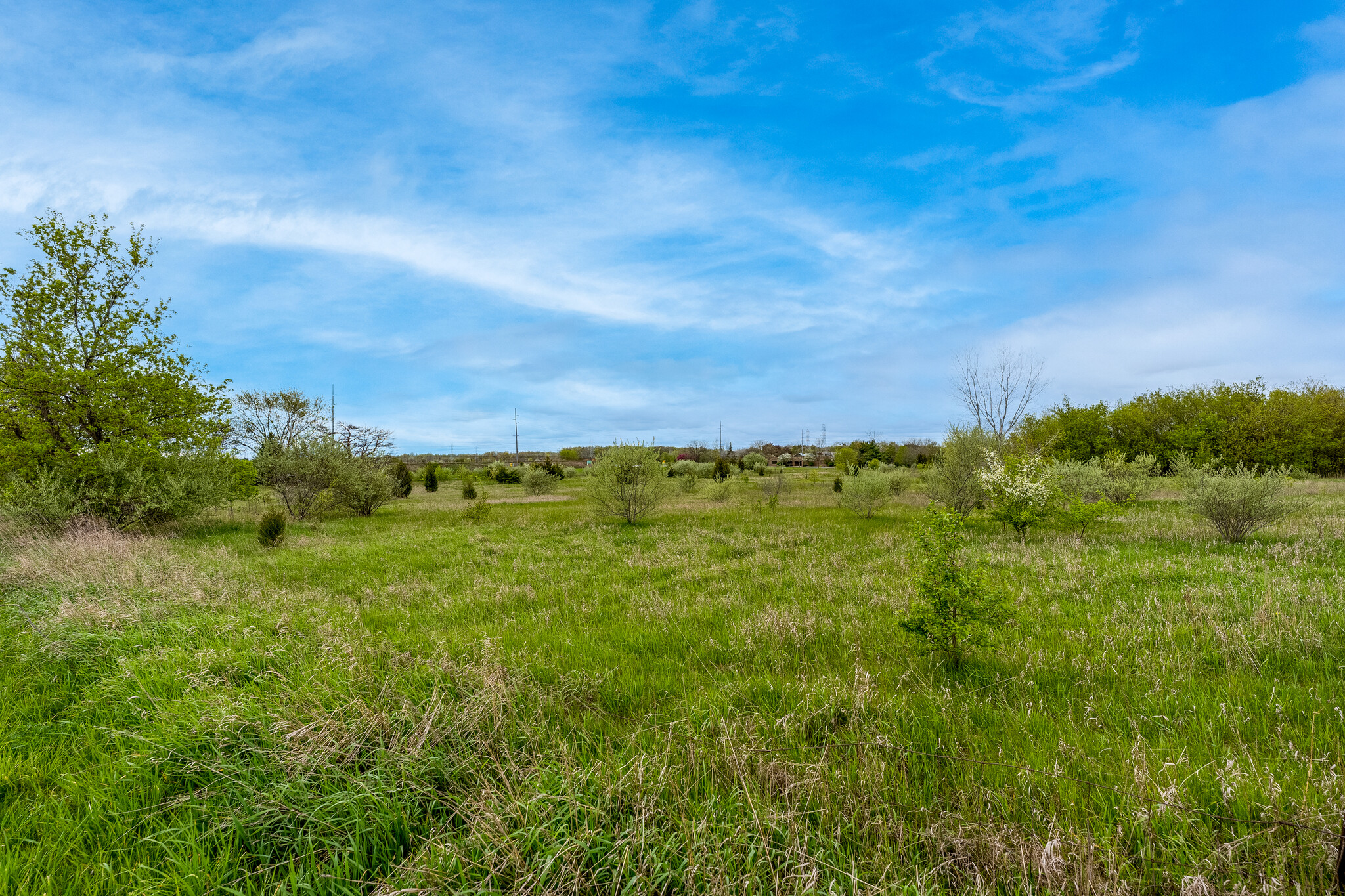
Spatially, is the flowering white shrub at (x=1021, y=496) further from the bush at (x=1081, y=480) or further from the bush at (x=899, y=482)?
the bush at (x=899, y=482)

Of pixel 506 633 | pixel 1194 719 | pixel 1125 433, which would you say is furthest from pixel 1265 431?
pixel 506 633

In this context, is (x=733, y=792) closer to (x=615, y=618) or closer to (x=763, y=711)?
(x=763, y=711)

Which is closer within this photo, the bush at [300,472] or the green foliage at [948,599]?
the green foliage at [948,599]

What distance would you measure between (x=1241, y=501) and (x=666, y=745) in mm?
15325

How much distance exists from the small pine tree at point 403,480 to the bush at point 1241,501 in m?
40.8

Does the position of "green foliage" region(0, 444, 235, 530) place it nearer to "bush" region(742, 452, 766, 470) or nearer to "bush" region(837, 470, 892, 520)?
"bush" region(837, 470, 892, 520)

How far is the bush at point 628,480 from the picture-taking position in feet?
67.9

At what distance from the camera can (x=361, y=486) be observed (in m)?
25.4

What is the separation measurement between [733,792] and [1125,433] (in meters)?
60.4

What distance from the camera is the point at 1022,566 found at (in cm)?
940

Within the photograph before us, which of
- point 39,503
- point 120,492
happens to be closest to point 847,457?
point 120,492

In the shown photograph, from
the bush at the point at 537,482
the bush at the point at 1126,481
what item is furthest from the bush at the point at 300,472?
the bush at the point at 1126,481

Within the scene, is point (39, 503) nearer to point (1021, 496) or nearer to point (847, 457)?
point (1021, 496)

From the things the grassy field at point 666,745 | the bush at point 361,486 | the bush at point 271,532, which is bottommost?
the grassy field at point 666,745
